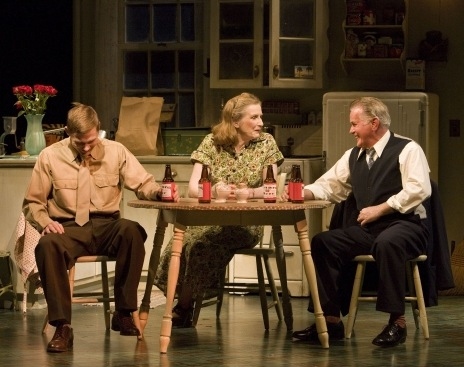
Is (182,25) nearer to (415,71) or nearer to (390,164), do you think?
(415,71)

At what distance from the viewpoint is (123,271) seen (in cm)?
546

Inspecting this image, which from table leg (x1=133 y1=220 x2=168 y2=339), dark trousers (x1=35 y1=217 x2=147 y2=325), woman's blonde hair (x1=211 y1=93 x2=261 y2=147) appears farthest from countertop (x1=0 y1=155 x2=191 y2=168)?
table leg (x1=133 y1=220 x2=168 y2=339)

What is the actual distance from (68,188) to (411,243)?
176 cm

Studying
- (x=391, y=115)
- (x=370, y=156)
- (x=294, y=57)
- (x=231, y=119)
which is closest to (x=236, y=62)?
(x=294, y=57)

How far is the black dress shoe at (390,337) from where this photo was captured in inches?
213

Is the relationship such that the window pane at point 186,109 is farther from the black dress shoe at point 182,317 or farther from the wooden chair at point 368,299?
the wooden chair at point 368,299

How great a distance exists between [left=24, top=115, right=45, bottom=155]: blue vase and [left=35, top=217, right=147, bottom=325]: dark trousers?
1473 millimetres

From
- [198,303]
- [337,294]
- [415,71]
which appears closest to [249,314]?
[198,303]

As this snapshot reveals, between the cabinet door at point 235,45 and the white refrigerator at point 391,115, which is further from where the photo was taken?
the cabinet door at point 235,45

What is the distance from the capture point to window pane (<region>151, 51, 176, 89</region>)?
8289mm

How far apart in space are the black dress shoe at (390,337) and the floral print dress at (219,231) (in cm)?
96

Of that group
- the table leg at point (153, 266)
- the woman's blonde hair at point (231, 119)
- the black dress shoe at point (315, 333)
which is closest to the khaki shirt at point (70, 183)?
the table leg at point (153, 266)

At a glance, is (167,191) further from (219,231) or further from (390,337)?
(390,337)

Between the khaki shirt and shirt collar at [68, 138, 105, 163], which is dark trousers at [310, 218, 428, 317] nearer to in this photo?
the khaki shirt
